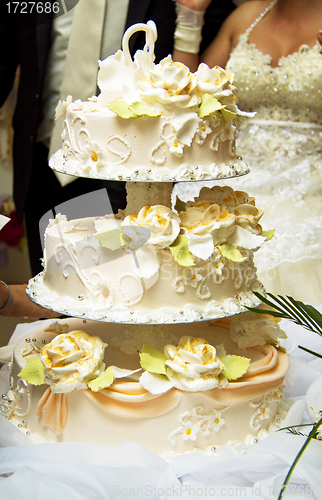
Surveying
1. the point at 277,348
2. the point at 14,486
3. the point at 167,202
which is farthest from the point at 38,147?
the point at 14,486

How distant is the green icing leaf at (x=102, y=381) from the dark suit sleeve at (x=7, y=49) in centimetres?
163

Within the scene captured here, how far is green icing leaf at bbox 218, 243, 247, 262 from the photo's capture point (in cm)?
115

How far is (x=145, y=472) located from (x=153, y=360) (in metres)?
0.25

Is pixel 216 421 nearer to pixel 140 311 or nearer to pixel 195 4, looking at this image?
pixel 140 311

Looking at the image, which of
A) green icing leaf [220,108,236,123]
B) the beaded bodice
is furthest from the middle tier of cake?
the beaded bodice

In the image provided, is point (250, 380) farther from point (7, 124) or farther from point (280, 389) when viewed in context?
point (7, 124)

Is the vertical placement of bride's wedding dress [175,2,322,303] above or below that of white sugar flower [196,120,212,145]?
below

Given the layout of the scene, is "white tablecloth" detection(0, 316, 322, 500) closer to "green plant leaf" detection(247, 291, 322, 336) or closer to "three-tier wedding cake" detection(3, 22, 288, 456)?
"three-tier wedding cake" detection(3, 22, 288, 456)

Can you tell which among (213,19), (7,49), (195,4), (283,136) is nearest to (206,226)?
(283,136)

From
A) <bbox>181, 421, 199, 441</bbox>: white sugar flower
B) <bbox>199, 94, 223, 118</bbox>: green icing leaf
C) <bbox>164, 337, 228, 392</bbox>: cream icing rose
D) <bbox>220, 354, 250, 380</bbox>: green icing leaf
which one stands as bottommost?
<bbox>181, 421, 199, 441</bbox>: white sugar flower

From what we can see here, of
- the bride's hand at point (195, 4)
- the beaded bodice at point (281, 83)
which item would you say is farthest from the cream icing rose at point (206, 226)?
the bride's hand at point (195, 4)

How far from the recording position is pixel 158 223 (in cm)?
110

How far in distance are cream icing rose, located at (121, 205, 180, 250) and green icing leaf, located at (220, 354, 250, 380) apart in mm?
346

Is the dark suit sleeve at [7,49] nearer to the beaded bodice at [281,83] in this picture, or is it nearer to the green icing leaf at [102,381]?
the beaded bodice at [281,83]
